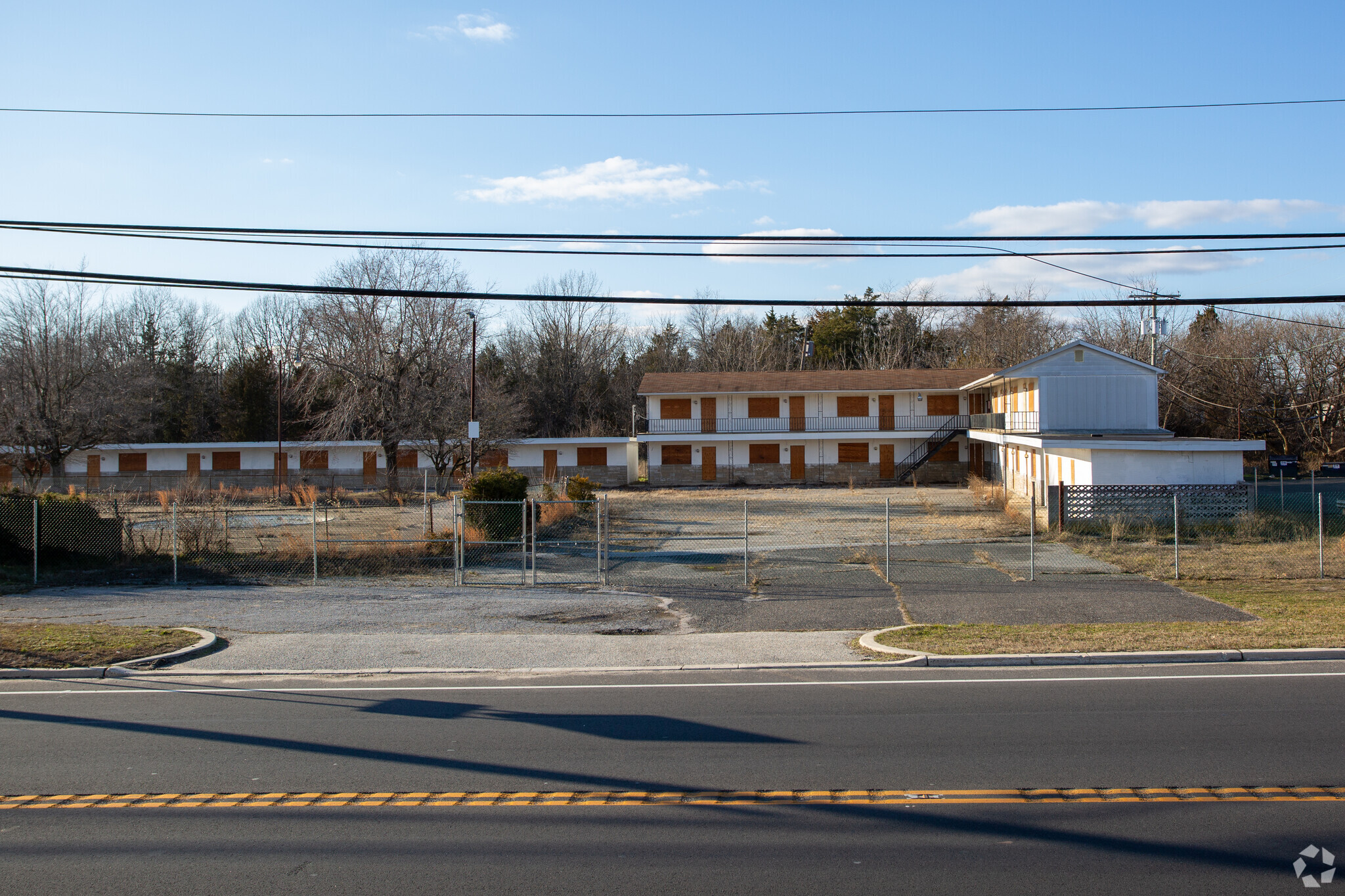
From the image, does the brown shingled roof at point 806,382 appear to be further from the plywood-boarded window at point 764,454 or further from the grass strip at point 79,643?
the grass strip at point 79,643

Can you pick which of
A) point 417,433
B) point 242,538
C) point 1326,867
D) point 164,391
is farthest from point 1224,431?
point 164,391

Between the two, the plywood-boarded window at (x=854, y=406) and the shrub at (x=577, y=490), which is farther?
the plywood-boarded window at (x=854, y=406)

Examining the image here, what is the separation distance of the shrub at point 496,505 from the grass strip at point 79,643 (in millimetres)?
9893

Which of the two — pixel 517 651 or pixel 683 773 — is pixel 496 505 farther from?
pixel 683 773

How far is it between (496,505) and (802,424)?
29080mm

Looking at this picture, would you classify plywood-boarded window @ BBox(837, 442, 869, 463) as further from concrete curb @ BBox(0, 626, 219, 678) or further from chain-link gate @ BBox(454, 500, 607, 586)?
concrete curb @ BBox(0, 626, 219, 678)

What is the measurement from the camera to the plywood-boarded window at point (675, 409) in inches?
2026

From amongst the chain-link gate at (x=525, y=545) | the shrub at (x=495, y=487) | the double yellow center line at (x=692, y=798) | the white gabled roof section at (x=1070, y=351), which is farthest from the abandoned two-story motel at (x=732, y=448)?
the double yellow center line at (x=692, y=798)

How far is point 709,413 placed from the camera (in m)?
51.3

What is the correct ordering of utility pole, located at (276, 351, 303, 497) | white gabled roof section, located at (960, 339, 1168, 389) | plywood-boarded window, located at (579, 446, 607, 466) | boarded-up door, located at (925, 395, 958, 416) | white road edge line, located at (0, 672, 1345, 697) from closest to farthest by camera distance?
white road edge line, located at (0, 672, 1345, 697)
white gabled roof section, located at (960, 339, 1168, 389)
utility pole, located at (276, 351, 303, 497)
plywood-boarded window, located at (579, 446, 607, 466)
boarded-up door, located at (925, 395, 958, 416)

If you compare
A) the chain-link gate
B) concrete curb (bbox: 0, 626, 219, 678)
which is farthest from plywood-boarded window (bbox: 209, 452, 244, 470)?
concrete curb (bbox: 0, 626, 219, 678)

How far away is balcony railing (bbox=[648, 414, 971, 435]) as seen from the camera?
166 ft

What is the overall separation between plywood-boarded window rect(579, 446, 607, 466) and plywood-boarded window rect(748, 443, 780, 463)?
822 centimetres

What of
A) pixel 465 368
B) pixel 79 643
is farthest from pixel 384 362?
pixel 79 643
